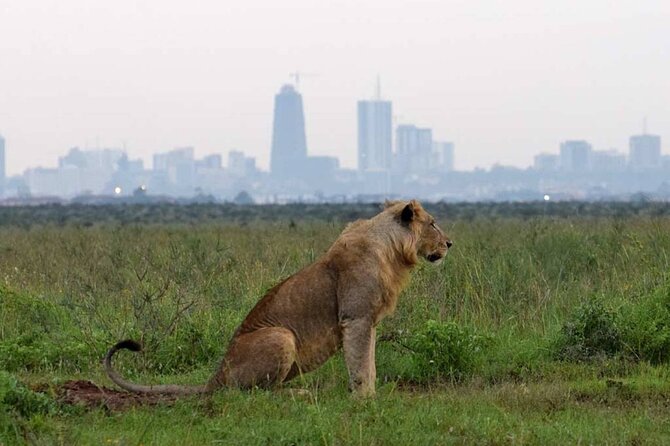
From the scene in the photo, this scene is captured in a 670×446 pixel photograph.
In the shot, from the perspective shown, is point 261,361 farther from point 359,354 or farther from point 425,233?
point 425,233

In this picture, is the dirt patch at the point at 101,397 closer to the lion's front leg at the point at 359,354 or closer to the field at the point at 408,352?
the field at the point at 408,352

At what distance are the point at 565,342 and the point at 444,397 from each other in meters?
2.20

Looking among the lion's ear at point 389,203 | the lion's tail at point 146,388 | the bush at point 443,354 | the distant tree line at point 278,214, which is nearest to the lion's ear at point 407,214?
the lion's ear at point 389,203

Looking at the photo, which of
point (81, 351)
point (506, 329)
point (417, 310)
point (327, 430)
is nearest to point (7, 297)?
point (81, 351)

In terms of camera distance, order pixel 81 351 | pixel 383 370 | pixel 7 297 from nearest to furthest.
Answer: pixel 383 370, pixel 81 351, pixel 7 297

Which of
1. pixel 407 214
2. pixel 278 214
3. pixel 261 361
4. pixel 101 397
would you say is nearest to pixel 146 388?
pixel 101 397

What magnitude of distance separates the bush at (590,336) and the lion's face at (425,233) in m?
1.84

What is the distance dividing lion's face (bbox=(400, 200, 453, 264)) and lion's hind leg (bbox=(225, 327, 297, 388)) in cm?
139

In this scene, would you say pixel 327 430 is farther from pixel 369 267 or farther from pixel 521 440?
pixel 369 267

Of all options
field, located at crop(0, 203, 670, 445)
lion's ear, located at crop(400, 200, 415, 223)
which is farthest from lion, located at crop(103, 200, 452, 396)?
field, located at crop(0, 203, 670, 445)

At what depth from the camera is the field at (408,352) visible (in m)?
7.54

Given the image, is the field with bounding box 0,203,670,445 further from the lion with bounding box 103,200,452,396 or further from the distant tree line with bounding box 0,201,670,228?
the distant tree line with bounding box 0,201,670,228

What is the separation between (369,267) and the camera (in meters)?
8.95

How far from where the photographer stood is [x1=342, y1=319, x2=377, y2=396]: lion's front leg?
880 cm
